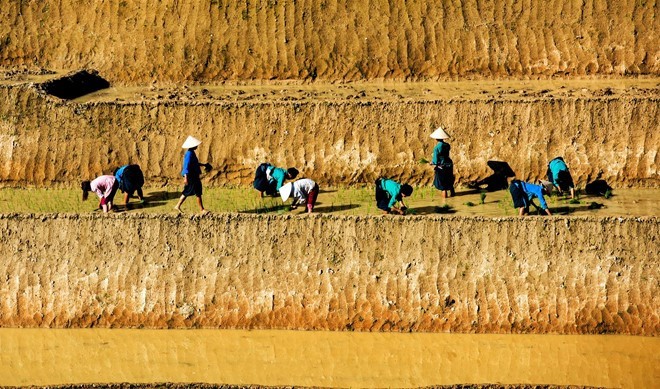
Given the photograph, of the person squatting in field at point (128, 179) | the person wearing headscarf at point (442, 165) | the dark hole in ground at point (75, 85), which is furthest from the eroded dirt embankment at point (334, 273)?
the dark hole in ground at point (75, 85)

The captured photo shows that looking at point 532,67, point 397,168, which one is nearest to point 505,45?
point 532,67

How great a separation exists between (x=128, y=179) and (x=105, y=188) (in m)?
0.37

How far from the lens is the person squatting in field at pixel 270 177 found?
55.3 feet

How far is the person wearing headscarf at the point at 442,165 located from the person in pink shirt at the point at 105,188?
14.2 ft

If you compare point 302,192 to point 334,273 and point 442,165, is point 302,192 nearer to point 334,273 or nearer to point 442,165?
point 334,273

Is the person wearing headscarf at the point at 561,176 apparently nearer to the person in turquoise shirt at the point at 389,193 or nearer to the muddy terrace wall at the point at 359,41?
the person in turquoise shirt at the point at 389,193

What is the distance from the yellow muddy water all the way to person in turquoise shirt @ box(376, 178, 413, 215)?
68.3 inches

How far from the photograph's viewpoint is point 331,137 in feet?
59.5

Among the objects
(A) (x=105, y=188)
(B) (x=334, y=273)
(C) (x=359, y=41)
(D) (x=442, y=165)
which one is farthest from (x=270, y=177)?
(C) (x=359, y=41)

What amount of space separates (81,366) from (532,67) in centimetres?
912

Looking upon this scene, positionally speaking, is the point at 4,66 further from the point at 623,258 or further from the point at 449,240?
the point at 623,258

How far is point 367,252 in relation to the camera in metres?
15.5

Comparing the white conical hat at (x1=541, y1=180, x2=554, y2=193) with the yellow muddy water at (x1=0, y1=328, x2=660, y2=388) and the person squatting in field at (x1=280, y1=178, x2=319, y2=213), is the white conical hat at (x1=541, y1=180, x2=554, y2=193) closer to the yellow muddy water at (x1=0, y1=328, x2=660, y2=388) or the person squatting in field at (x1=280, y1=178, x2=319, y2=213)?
the yellow muddy water at (x1=0, y1=328, x2=660, y2=388)

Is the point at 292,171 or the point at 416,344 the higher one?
the point at 292,171
